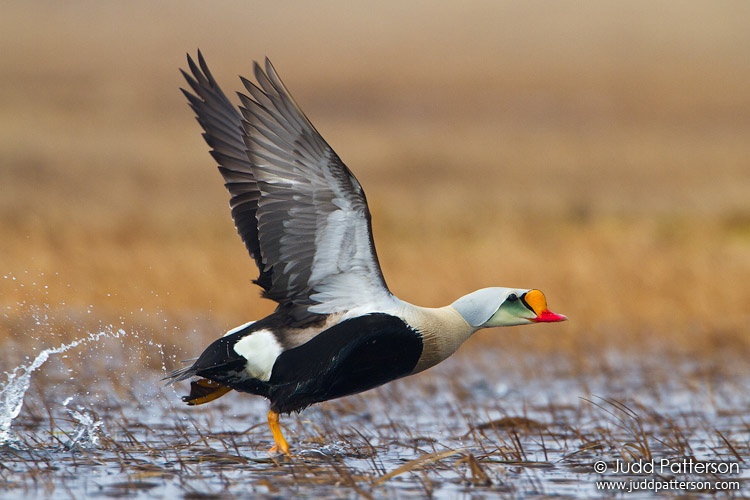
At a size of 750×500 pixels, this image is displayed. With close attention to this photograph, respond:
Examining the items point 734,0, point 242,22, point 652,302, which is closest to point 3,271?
point 652,302

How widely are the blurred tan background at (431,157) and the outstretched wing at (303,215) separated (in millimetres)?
5215

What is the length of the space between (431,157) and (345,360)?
24.9 m

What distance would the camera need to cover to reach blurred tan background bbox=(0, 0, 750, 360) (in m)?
13.7

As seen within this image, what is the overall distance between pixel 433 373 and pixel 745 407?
123 inches

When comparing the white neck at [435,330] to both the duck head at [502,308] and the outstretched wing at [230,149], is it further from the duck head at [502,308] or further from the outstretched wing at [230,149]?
the outstretched wing at [230,149]

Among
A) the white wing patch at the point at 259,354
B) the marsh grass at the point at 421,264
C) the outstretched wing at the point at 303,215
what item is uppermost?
the outstretched wing at the point at 303,215

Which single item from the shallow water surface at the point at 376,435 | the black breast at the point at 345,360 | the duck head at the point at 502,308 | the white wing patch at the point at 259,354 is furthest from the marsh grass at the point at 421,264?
the duck head at the point at 502,308

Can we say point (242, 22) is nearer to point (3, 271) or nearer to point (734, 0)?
point (734, 0)

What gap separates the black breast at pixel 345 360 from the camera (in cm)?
629

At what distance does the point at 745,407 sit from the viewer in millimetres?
8930

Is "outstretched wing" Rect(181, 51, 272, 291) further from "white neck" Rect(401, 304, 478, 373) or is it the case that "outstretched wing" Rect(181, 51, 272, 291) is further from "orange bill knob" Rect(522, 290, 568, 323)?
"orange bill knob" Rect(522, 290, 568, 323)

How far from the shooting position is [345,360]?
20.5 feet

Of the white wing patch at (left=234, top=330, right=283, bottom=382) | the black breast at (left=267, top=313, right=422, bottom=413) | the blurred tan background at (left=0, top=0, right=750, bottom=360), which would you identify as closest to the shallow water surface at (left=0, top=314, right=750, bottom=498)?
the black breast at (left=267, top=313, right=422, bottom=413)

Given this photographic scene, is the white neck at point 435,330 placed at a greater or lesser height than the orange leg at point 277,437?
greater
